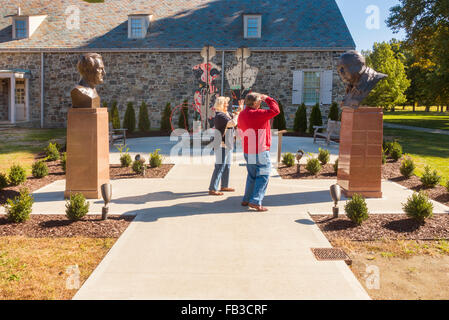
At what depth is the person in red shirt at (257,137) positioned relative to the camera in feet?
20.7

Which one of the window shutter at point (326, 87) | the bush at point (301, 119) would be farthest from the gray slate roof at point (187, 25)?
the bush at point (301, 119)

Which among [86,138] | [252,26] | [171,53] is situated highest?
[252,26]

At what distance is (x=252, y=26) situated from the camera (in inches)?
835

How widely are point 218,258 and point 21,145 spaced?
485 inches

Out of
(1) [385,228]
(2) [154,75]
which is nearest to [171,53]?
(2) [154,75]

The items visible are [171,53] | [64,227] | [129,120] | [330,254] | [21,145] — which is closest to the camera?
[330,254]

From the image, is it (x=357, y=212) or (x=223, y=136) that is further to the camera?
(x=223, y=136)

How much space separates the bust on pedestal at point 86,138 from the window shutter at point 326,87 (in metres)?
14.9

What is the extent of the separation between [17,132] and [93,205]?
47.8 feet

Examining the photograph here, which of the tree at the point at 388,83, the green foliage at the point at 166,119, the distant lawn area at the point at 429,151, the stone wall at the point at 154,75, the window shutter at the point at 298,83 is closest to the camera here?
the distant lawn area at the point at 429,151

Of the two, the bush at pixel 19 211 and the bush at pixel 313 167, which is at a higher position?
the bush at pixel 313 167

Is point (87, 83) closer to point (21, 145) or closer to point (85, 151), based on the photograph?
point (85, 151)

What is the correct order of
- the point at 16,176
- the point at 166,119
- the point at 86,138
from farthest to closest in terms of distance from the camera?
the point at 166,119, the point at 16,176, the point at 86,138

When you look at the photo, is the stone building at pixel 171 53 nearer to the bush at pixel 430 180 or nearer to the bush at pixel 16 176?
the bush at pixel 16 176
